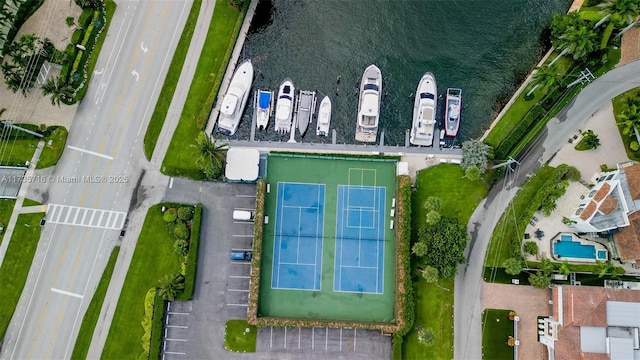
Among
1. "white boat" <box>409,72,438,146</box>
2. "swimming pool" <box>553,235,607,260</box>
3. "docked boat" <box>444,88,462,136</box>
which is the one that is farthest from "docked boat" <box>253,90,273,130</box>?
"swimming pool" <box>553,235,607,260</box>

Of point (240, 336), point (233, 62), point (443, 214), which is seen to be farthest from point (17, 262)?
point (443, 214)

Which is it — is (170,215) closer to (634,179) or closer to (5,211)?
(5,211)

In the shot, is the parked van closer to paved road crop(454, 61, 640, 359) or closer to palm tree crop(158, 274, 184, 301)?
palm tree crop(158, 274, 184, 301)

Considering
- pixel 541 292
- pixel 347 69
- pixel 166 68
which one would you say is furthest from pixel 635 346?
pixel 166 68

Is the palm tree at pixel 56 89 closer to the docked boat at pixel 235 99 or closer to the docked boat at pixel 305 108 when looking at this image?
the docked boat at pixel 235 99

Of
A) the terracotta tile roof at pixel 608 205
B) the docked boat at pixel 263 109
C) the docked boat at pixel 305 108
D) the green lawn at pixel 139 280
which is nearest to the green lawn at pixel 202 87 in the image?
the docked boat at pixel 263 109
